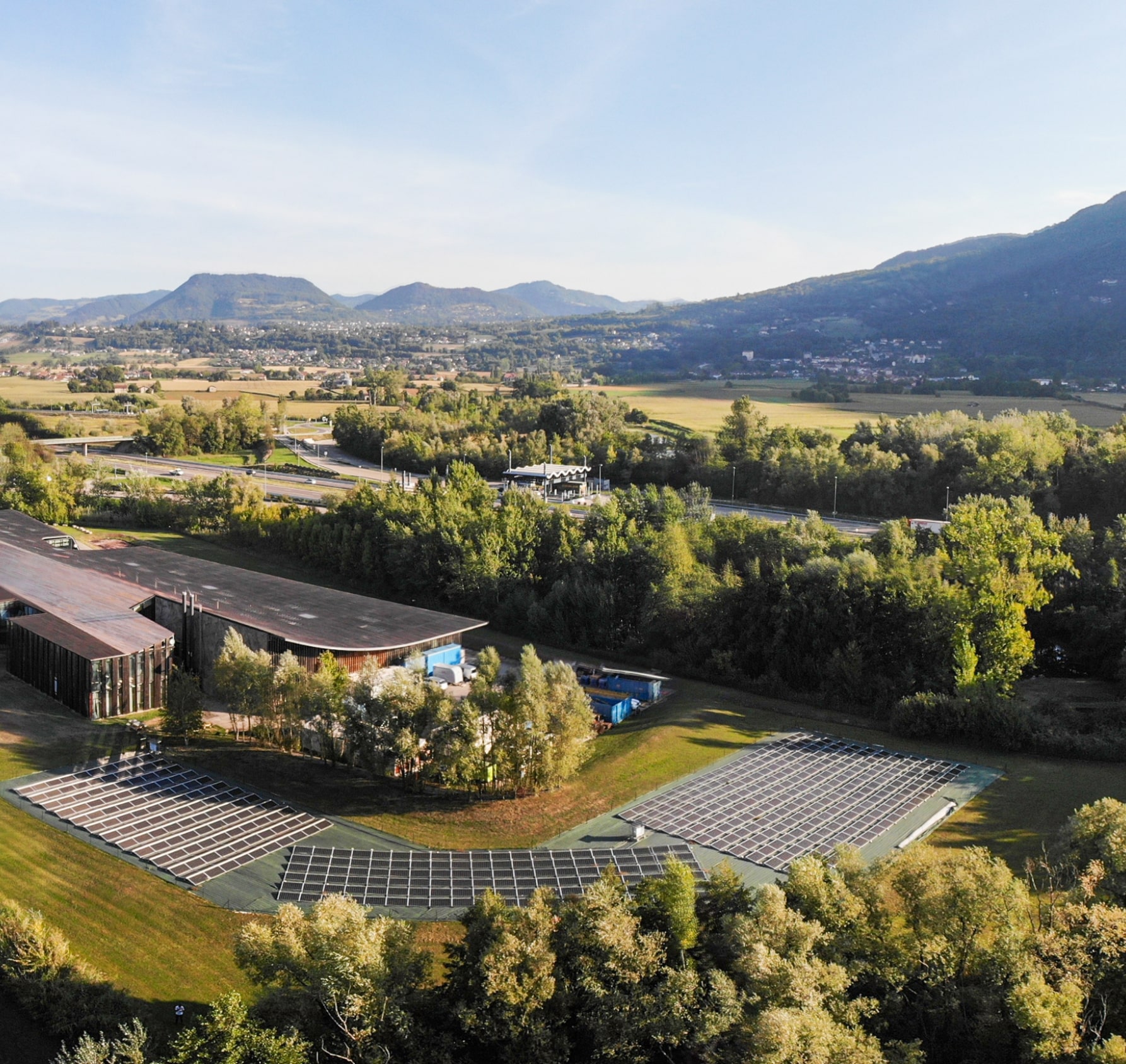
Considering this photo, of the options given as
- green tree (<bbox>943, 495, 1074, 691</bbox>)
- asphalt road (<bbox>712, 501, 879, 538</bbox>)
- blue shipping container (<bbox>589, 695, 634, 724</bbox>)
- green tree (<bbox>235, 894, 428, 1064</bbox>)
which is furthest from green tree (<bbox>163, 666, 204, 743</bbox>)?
asphalt road (<bbox>712, 501, 879, 538</bbox>)

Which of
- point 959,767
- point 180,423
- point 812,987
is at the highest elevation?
point 180,423

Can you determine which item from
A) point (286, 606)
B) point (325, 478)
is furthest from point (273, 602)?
point (325, 478)

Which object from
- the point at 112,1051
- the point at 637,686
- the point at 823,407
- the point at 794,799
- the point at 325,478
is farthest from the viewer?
the point at 823,407

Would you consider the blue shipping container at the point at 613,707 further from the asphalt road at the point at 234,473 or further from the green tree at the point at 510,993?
the asphalt road at the point at 234,473

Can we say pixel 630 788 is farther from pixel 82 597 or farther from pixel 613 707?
pixel 82 597

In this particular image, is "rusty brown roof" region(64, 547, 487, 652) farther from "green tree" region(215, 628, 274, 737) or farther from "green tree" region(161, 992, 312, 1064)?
"green tree" region(161, 992, 312, 1064)

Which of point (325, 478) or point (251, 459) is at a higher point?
point (251, 459)

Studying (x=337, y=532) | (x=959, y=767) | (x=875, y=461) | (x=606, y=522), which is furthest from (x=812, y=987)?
(x=875, y=461)

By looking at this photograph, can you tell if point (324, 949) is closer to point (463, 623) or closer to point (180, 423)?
point (463, 623)
